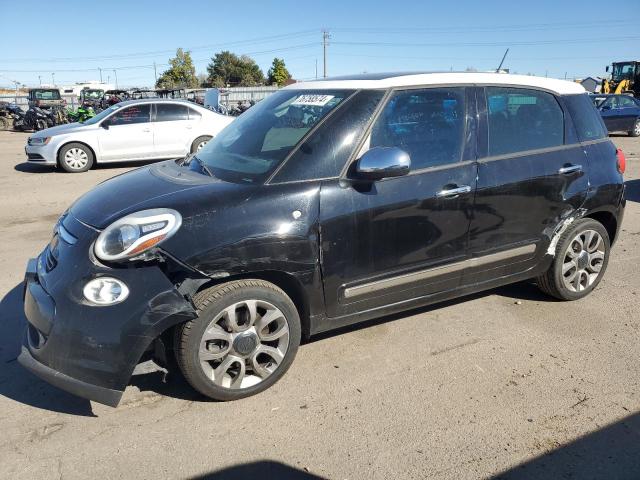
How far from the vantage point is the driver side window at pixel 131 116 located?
1177 centimetres

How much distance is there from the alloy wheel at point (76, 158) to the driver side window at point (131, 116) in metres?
0.92

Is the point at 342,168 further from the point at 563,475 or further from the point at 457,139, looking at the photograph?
the point at 563,475

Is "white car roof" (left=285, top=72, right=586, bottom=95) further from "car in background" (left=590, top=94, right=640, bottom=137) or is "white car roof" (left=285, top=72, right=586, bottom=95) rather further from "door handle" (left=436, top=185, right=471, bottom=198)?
"car in background" (left=590, top=94, right=640, bottom=137)

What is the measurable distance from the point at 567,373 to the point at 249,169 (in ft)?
7.86

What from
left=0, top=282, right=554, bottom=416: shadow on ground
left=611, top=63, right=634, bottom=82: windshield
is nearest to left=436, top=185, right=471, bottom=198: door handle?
left=0, top=282, right=554, bottom=416: shadow on ground

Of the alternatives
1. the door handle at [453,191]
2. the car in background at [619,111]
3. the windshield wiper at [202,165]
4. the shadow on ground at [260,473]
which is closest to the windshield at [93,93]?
the car in background at [619,111]

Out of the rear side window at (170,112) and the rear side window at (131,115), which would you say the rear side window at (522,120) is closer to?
the rear side window at (170,112)

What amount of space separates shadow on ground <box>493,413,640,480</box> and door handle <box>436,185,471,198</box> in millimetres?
1590

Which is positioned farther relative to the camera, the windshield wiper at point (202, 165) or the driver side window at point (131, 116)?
the driver side window at point (131, 116)

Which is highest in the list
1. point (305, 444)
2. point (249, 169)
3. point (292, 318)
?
point (249, 169)

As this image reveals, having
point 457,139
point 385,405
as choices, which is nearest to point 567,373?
point 385,405

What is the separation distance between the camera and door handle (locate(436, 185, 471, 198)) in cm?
335

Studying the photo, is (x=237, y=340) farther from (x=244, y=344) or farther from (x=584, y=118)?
(x=584, y=118)

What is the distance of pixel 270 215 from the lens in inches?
113
